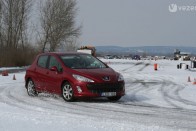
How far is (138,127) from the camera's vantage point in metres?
7.69

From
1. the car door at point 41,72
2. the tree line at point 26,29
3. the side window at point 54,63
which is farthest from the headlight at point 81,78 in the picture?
the tree line at point 26,29

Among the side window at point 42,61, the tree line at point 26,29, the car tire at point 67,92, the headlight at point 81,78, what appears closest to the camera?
the headlight at point 81,78

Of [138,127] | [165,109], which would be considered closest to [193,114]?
[165,109]

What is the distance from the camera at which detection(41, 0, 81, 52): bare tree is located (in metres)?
63.8

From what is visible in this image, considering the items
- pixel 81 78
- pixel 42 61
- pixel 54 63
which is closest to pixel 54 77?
pixel 54 63

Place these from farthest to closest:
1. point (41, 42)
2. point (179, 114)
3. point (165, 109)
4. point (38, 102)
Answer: point (41, 42)
point (38, 102)
point (165, 109)
point (179, 114)

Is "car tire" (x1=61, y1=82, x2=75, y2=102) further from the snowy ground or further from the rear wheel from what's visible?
the snowy ground

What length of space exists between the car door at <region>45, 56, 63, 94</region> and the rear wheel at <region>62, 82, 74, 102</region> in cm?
24

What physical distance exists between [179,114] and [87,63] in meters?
3.97

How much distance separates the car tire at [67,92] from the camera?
11.9m

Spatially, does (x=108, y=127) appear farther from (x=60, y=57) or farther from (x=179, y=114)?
(x=60, y=57)

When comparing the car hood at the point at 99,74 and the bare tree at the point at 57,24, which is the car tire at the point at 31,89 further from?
the bare tree at the point at 57,24

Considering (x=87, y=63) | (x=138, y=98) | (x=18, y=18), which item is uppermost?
(x=18, y=18)

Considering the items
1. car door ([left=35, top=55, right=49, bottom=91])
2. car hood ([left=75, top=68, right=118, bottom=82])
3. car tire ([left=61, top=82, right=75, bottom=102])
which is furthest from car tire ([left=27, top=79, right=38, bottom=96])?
car hood ([left=75, top=68, right=118, bottom=82])
